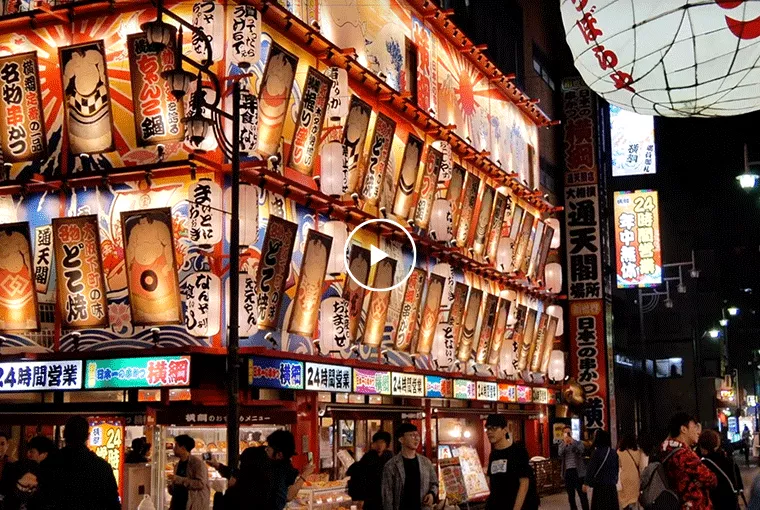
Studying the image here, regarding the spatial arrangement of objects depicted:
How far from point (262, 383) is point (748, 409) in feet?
275

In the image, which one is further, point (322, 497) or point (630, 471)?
point (322, 497)

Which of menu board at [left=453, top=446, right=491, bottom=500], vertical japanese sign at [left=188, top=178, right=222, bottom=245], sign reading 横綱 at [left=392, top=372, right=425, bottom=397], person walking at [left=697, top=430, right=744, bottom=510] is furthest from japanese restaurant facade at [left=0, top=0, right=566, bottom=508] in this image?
person walking at [left=697, top=430, right=744, bottom=510]

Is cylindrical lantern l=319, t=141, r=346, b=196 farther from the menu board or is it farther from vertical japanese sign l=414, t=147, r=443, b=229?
the menu board

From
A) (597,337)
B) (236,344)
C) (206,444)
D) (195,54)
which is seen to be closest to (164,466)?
(206,444)

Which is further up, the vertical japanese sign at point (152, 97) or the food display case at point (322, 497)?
the vertical japanese sign at point (152, 97)

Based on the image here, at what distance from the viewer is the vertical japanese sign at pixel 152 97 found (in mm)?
19609

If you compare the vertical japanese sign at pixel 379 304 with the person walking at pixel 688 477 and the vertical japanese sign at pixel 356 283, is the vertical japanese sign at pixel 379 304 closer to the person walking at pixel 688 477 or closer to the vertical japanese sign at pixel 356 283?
the vertical japanese sign at pixel 356 283

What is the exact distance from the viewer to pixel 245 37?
19906 mm

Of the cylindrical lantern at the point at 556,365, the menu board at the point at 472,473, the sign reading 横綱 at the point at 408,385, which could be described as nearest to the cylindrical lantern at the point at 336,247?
the sign reading 横綱 at the point at 408,385

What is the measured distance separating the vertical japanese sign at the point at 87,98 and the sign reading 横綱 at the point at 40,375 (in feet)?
14.4

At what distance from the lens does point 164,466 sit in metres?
20.0

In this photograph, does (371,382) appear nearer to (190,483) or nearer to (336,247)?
(336,247)

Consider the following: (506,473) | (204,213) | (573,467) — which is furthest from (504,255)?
(506,473)

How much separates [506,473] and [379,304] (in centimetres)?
1393
